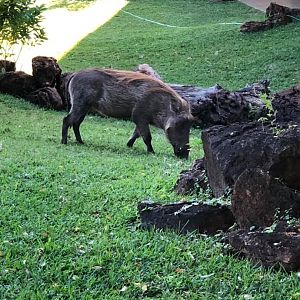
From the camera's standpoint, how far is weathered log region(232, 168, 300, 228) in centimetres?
383

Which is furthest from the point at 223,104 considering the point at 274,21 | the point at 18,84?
the point at 274,21

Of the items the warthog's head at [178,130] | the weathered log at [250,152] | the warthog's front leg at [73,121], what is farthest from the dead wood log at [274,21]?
the weathered log at [250,152]

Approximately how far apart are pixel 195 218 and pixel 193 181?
84 centimetres

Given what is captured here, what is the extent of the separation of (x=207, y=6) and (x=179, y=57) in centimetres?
854

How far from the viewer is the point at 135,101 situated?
27.9 ft

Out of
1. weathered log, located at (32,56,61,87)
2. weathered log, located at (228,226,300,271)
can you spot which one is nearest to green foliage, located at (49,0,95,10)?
weathered log, located at (32,56,61,87)

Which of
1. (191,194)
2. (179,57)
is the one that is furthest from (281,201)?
(179,57)

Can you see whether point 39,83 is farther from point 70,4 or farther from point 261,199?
point 70,4

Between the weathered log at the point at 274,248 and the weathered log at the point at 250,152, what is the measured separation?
21.9 inches

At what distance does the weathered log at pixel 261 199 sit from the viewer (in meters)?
3.83

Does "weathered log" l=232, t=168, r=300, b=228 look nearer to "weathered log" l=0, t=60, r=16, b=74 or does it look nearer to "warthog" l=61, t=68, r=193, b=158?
"warthog" l=61, t=68, r=193, b=158

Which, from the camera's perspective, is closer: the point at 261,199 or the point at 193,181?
the point at 261,199

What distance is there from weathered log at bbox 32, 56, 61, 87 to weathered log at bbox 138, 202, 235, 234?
765cm

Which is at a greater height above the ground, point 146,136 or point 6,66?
point 146,136
